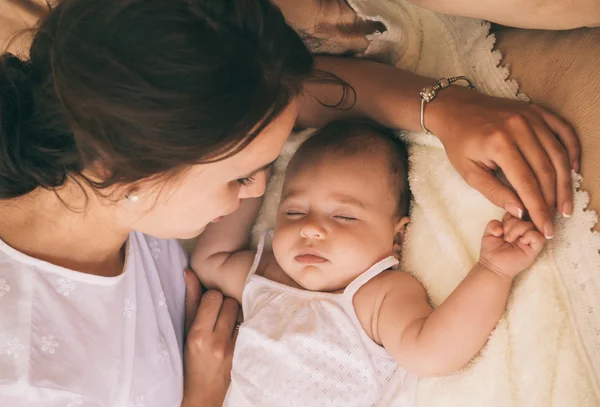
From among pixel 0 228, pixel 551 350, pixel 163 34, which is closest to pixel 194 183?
pixel 163 34

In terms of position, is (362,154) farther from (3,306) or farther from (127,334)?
(3,306)

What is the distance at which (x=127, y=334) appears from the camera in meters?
1.22

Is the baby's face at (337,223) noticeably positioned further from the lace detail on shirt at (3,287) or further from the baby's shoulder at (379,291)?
the lace detail on shirt at (3,287)

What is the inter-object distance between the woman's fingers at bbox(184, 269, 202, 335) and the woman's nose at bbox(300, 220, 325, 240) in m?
0.41

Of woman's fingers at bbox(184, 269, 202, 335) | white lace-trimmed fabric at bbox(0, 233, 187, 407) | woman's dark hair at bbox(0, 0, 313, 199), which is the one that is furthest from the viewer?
woman's fingers at bbox(184, 269, 202, 335)

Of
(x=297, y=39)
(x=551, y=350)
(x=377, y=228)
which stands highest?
(x=297, y=39)

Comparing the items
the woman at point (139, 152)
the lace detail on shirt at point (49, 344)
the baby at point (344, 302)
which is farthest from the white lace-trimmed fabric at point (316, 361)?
the lace detail on shirt at point (49, 344)

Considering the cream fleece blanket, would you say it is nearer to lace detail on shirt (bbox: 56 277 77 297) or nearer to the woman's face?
the woman's face

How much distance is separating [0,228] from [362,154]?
773 mm

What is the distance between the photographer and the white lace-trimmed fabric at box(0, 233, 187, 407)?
101 cm

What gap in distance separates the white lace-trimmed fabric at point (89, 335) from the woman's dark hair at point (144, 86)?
23 centimetres

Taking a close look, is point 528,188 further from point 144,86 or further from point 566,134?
point 144,86

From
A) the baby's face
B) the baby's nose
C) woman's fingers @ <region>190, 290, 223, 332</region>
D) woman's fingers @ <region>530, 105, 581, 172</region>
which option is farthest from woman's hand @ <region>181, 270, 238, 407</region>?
woman's fingers @ <region>530, 105, 581, 172</region>

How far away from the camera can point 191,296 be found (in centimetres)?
150
